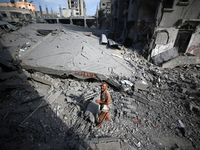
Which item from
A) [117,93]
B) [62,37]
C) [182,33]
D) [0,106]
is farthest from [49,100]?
[182,33]

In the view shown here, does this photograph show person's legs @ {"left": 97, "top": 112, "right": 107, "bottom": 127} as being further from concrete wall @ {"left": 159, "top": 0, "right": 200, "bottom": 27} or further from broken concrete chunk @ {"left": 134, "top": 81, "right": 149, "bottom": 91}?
concrete wall @ {"left": 159, "top": 0, "right": 200, "bottom": 27}

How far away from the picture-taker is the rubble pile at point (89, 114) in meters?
2.92

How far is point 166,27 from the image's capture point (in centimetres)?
847

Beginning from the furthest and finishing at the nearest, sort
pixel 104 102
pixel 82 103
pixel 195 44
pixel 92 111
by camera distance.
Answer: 1. pixel 195 44
2. pixel 82 103
3. pixel 92 111
4. pixel 104 102

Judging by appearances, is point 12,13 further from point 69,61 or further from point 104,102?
point 104,102

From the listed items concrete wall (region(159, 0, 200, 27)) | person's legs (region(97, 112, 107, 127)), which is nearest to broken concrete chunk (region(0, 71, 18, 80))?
person's legs (region(97, 112, 107, 127))

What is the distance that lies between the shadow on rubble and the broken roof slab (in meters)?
0.81

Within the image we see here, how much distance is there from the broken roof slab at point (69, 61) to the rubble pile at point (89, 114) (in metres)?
0.46

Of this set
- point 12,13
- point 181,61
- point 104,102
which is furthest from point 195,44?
point 12,13

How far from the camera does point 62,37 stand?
7.02 m

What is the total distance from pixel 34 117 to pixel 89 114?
1948 millimetres

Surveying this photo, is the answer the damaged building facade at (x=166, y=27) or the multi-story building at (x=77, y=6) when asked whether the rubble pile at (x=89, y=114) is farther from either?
the multi-story building at (x=77, y=6)

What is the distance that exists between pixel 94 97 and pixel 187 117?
3.85m

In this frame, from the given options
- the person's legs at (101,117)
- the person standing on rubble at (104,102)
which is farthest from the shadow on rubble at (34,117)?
the person standing on rubble at (104,102)
